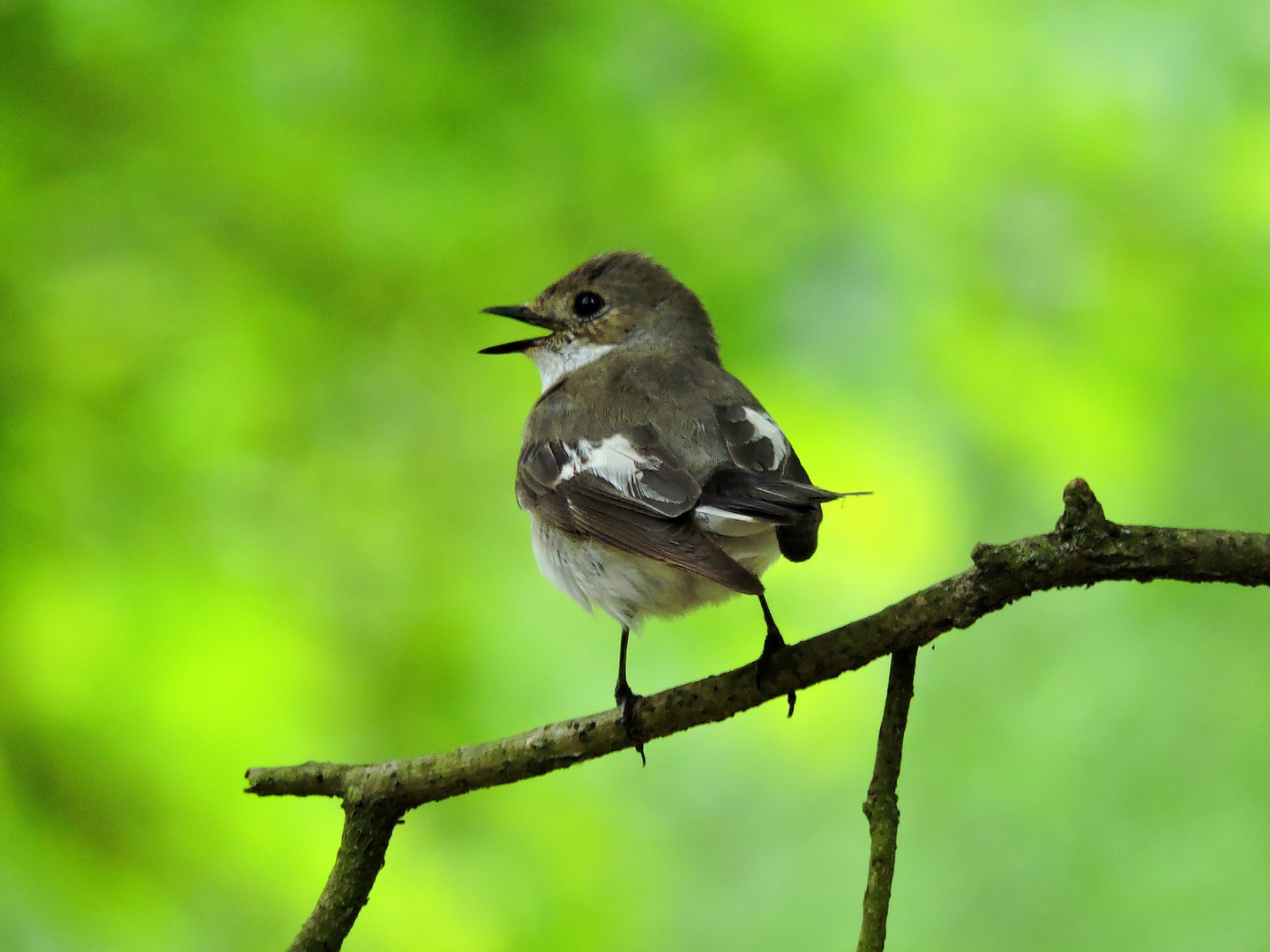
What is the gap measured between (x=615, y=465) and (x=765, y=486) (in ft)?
1.49

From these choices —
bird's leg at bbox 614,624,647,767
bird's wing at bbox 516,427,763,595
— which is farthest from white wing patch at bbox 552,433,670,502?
bird's leg at bbox 614,624,647,767

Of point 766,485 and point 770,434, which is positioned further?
point 770,434

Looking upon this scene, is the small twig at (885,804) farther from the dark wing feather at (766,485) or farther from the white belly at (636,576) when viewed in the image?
the white belly at (636,576)

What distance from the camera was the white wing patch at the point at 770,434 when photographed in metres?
2.71

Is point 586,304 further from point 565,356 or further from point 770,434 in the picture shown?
point 770,434

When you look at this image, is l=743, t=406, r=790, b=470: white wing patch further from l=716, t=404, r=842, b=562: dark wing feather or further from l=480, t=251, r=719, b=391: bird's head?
l=480, t=251, r=719, b=391: bird's head

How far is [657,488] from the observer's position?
2.59m

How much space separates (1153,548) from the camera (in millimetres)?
1660

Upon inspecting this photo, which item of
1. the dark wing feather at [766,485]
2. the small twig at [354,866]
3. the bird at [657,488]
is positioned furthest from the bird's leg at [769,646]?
the small twig at [354,866]

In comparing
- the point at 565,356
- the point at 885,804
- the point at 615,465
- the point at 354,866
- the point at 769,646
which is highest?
the point at 565,356

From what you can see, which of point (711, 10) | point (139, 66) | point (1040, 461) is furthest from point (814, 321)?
point (139, 66)

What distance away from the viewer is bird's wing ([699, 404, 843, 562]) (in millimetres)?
2307

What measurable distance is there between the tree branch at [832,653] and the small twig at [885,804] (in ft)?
0.18

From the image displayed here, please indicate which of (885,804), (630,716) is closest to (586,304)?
(630,716)
